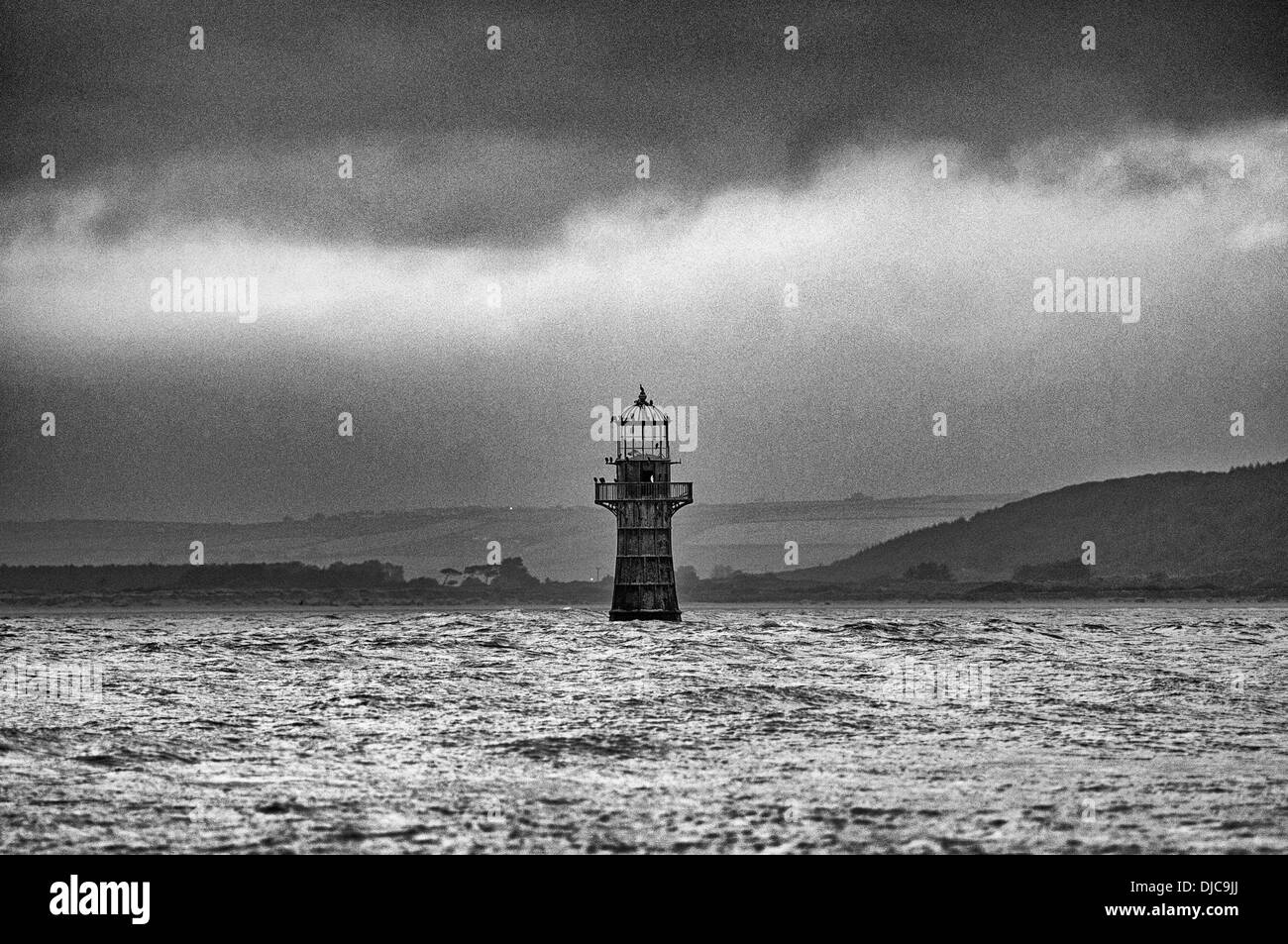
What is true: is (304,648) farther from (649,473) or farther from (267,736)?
(267,736)

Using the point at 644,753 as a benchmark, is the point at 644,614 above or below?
above

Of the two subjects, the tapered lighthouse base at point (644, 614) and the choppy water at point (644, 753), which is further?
the tapered lighthouse base at point (644, 614)

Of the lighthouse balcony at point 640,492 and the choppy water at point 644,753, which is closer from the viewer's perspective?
the choppy water at point 644,753

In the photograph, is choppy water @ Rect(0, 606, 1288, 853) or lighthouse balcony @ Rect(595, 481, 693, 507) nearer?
choppy water @ Rect(0, 606, 1288, 853)

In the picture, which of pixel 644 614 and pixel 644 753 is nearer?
pixel 644 753

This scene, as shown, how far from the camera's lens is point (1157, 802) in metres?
33.4

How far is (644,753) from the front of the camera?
43094mm

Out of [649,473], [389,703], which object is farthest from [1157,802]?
[649,473]

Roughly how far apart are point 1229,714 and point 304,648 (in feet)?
232

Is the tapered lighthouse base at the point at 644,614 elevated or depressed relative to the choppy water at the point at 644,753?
elevated

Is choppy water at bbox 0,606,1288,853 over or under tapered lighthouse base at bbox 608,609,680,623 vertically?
under

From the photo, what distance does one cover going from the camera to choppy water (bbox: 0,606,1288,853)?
30359mm

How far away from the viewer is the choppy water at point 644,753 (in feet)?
99.6
